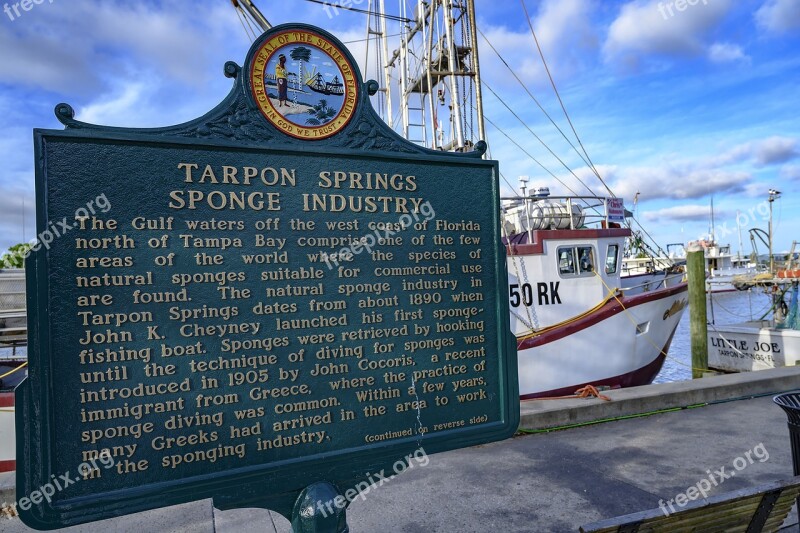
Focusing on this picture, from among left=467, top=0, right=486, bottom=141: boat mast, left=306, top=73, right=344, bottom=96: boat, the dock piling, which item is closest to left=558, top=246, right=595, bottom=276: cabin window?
the dock piling

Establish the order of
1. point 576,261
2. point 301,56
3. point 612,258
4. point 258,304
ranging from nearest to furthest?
point 258,304
point 301,56
point 576,261
point 612,258

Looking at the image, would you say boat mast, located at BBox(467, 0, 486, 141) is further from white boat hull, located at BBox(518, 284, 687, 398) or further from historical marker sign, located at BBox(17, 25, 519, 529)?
historical marker sign, located at BBox(17, 25, 519, 529)

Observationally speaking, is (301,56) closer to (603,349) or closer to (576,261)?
(576,261)

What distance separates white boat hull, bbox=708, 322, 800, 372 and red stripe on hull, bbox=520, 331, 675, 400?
348 cm

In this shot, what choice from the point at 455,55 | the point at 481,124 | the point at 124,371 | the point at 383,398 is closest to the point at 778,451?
the point at 383,398

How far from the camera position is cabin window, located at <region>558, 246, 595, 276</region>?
1119 centimetres

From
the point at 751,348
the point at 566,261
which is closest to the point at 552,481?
the point at 566,261

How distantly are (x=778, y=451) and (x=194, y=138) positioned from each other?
6.53 m

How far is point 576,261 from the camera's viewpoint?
1134 cm

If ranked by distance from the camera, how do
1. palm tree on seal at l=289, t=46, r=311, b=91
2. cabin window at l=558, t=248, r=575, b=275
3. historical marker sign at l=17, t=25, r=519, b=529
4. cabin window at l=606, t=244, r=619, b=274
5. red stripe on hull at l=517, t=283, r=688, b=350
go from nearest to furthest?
historical marker sign at l=17, t=25, r=519, b=529 → palm tree on seal at l=289, t=46, r=311, b=91 → red stripe on hull at l=517, t=283, r=688, b=350 → cabin window at l=558, t=248, r=575, b=275 → cabin window at l=606, t=244, r=619, b=274

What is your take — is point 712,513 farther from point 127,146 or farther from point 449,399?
point 127,146

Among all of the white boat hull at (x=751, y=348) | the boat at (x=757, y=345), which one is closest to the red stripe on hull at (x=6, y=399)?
the boat at (x=757, y=345)

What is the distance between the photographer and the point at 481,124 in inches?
512

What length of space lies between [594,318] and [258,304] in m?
9.61
